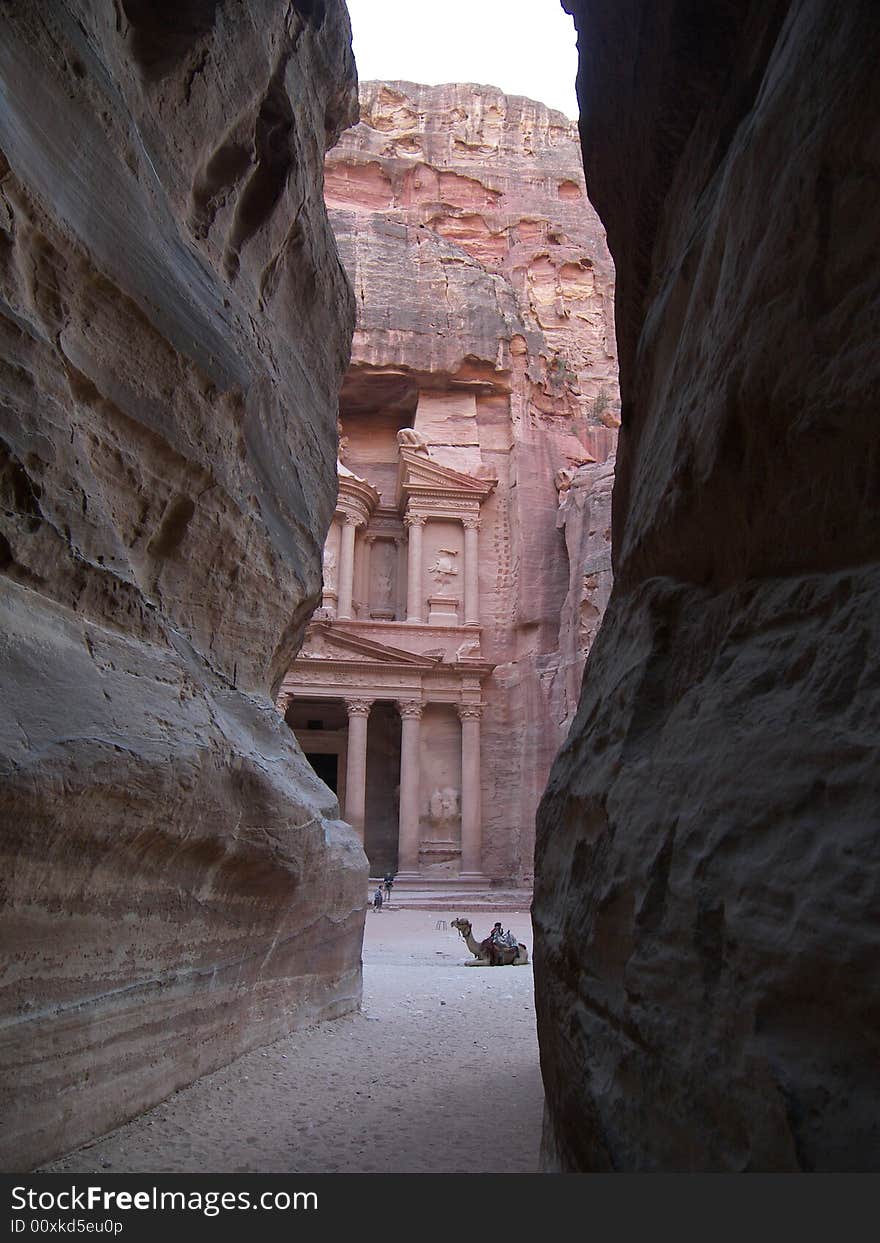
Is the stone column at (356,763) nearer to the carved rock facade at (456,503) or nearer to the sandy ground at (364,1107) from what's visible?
the carved rock facade at (456,503)

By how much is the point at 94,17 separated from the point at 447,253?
33061mm

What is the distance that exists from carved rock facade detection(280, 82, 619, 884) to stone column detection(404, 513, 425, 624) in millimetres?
96

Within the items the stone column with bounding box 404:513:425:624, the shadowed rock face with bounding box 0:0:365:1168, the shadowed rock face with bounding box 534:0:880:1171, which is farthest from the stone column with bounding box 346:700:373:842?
the shadowed rock face with bounding box 534:0:880:1171

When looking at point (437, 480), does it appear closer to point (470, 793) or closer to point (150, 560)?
point (470, 793)

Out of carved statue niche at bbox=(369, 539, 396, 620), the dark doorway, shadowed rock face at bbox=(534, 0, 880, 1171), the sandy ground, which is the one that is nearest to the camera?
shadowed rock face at bbox=(534, 0, 880, 1171)

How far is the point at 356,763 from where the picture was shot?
90.7 feet

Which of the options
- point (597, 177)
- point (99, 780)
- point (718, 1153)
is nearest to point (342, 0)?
point (597, 177)

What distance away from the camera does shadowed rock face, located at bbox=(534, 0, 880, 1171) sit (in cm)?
150

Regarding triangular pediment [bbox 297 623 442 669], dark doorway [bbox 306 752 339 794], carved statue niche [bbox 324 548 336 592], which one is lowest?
dark doorway [bbox 306 752 339 794]

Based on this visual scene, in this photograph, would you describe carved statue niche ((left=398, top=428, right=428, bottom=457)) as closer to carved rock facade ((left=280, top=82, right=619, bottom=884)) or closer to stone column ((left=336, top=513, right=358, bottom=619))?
carved rock facade ((left=280, top=82, right=619, bottom=884))

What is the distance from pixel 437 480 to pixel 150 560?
1092 inches

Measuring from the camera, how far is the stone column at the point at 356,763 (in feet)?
88.9

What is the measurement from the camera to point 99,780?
3525 mm

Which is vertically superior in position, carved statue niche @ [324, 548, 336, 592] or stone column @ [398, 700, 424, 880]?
carved statue niche @ [324, 548, 336, 592]
